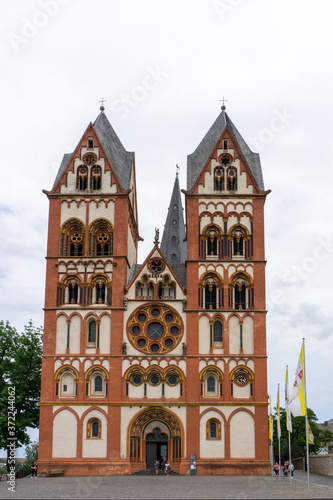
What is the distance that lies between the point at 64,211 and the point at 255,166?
18.4 m

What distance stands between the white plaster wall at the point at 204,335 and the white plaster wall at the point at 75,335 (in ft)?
33.8

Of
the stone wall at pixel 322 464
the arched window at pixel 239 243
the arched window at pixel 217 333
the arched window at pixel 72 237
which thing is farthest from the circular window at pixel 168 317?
the stone wall at pixel 322 464

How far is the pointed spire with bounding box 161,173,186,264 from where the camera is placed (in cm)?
8112

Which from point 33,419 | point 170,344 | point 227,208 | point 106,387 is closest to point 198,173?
point 227,208

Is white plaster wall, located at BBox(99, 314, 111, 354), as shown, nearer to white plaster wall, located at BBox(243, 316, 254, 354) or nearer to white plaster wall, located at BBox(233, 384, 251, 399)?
white plaster wall, located at BBox(233, 384, 251, 399)

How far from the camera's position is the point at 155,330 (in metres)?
63.2

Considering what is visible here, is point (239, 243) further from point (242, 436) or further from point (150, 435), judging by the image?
point (150, 435)

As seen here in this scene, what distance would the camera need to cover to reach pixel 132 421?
6047 centimetres

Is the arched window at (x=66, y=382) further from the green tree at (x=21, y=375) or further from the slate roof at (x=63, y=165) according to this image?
the slate roof at (x=63, y=165)

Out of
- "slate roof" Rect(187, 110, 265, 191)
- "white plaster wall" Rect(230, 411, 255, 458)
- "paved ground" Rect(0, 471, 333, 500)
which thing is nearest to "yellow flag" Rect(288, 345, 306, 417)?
"paved ground" Rect(0, 471, 333, 500)

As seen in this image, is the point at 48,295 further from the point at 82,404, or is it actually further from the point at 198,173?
the point at 198,173

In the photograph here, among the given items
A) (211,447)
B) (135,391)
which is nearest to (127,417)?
(135,391)

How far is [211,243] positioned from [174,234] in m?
18.3

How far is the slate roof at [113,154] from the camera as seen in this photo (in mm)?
68688
